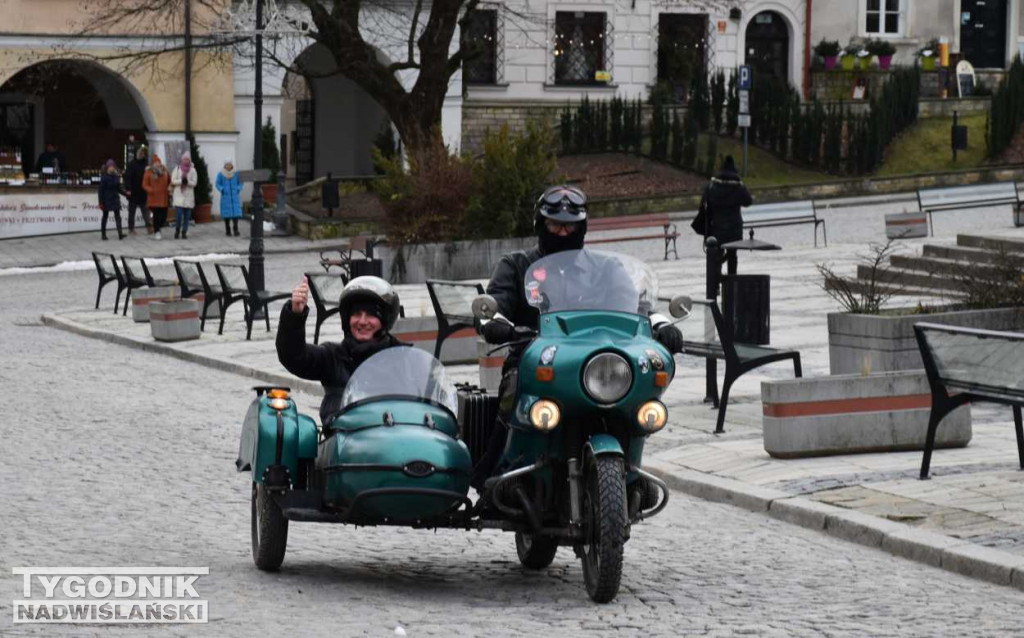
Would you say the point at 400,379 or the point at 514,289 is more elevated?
the point at 514,289

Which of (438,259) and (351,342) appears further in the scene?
(438,259)

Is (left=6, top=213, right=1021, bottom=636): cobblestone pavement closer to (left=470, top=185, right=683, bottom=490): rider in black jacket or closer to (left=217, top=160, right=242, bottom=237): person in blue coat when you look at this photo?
(left=470, top=185, right=683, bottom=490): rider in black jacket

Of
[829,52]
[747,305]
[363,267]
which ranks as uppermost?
[829,52]

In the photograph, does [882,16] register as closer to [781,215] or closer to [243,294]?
[781,215]

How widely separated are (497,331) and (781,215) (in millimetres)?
27391

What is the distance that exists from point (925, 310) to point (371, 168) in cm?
3458

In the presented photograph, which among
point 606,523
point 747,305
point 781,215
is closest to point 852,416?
point 747,305

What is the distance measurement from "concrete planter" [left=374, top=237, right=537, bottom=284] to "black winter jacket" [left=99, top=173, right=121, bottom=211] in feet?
34.1

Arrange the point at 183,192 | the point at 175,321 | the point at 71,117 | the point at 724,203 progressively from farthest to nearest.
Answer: the point at 71,117 → the point at 183,192 → the point at 724,203 → the point at 175,321

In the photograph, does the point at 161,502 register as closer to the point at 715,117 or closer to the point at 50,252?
the point at 50,252

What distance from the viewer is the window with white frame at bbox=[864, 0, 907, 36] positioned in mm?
54531

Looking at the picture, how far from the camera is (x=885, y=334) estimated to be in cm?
1669

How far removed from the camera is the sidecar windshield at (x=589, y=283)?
947 cm

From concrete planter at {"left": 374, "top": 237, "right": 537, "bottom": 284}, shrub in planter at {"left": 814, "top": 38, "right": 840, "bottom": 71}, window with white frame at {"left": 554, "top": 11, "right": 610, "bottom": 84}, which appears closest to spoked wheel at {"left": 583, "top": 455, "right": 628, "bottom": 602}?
concrete planter at {"left": 374, "top": 237, "right": 537, "bottom": 284}
